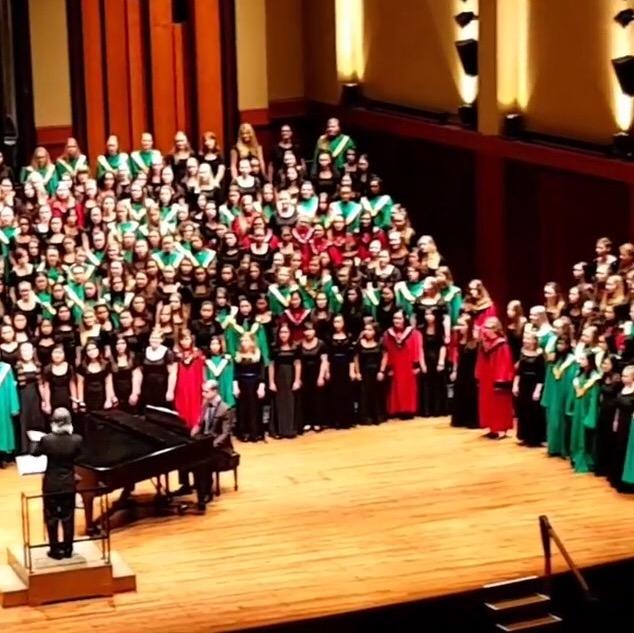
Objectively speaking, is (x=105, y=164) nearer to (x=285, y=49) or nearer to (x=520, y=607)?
(x=285, y=49)

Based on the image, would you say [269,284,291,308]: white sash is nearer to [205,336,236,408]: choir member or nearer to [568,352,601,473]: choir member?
[205,336,236,408]: choir member

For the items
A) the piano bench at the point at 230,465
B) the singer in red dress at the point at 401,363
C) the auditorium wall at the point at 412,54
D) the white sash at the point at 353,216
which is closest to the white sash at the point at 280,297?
the singer in red dress at the point at 401,363

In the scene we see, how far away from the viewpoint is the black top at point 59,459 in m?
11.0

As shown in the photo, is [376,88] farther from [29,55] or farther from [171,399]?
[171,399]

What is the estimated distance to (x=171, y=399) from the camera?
1394 cm

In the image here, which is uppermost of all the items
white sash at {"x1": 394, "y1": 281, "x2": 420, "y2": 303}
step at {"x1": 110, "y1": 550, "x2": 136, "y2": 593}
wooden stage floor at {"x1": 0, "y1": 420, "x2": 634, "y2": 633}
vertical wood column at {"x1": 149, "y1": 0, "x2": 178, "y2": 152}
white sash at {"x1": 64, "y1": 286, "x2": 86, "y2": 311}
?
vertical wood column at {"x1": 149, "y1": 0, "x2": 178, "y2": 152}

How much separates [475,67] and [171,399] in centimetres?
433

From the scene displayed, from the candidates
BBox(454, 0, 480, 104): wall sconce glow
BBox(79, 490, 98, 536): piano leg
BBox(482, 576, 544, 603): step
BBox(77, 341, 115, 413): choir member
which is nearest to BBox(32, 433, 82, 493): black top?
BBox(79, 490, 98, 536): piano leg

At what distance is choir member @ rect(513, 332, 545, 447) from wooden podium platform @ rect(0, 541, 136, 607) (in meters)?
3.77

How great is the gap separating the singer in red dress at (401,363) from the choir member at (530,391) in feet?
3.04

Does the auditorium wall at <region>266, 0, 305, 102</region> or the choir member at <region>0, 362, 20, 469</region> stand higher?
the auditorium wall at <region>266, 0, 305, 102</region>

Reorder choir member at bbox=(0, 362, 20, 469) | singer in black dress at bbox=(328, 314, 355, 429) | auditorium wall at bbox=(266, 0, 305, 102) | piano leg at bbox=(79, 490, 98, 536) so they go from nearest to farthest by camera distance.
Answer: piano leg at bbox=(79, 490, 98, 536)
choir member at bbox=(0, 362, 20, 469)
singer in black dress at bbox=(328, 314, 355, 429)
auditorium wall at bbox=(266, 0, 305, 102)

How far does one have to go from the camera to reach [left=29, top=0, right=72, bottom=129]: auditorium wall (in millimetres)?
17422

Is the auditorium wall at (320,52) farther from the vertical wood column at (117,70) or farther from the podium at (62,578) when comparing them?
the podium at (62,578)
